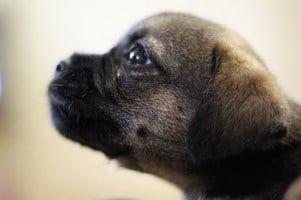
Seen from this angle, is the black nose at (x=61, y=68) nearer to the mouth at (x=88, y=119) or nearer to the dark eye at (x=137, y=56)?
the mouth at (x=88, y=119)

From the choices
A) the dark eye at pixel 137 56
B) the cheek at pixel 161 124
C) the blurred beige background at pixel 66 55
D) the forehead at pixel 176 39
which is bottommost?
the blurred beige background at pixel 66 55

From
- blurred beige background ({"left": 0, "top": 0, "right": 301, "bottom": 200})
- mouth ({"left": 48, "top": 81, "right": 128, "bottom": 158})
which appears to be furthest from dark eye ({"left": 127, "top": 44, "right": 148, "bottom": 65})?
blurred beige background ({"left": 0, "top": 0, "right": 301, "bottom": 200})

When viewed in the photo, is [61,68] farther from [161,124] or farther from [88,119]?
[161,124]

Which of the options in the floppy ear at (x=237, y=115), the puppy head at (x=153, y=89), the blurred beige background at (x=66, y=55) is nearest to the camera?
the floppy ear at (x=237, y=115)

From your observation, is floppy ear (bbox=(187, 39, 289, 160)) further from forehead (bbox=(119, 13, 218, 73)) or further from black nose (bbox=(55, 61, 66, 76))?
black nose (bbox=(55, 61, 66, 76))

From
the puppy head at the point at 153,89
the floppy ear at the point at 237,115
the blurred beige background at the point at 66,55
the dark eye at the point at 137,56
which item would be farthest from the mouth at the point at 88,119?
the blurred beige background at the point at 66,55

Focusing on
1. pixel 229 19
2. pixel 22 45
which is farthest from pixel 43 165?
pixel 229 19

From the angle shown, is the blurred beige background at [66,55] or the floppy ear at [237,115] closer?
the floppy ear at [237,115]
